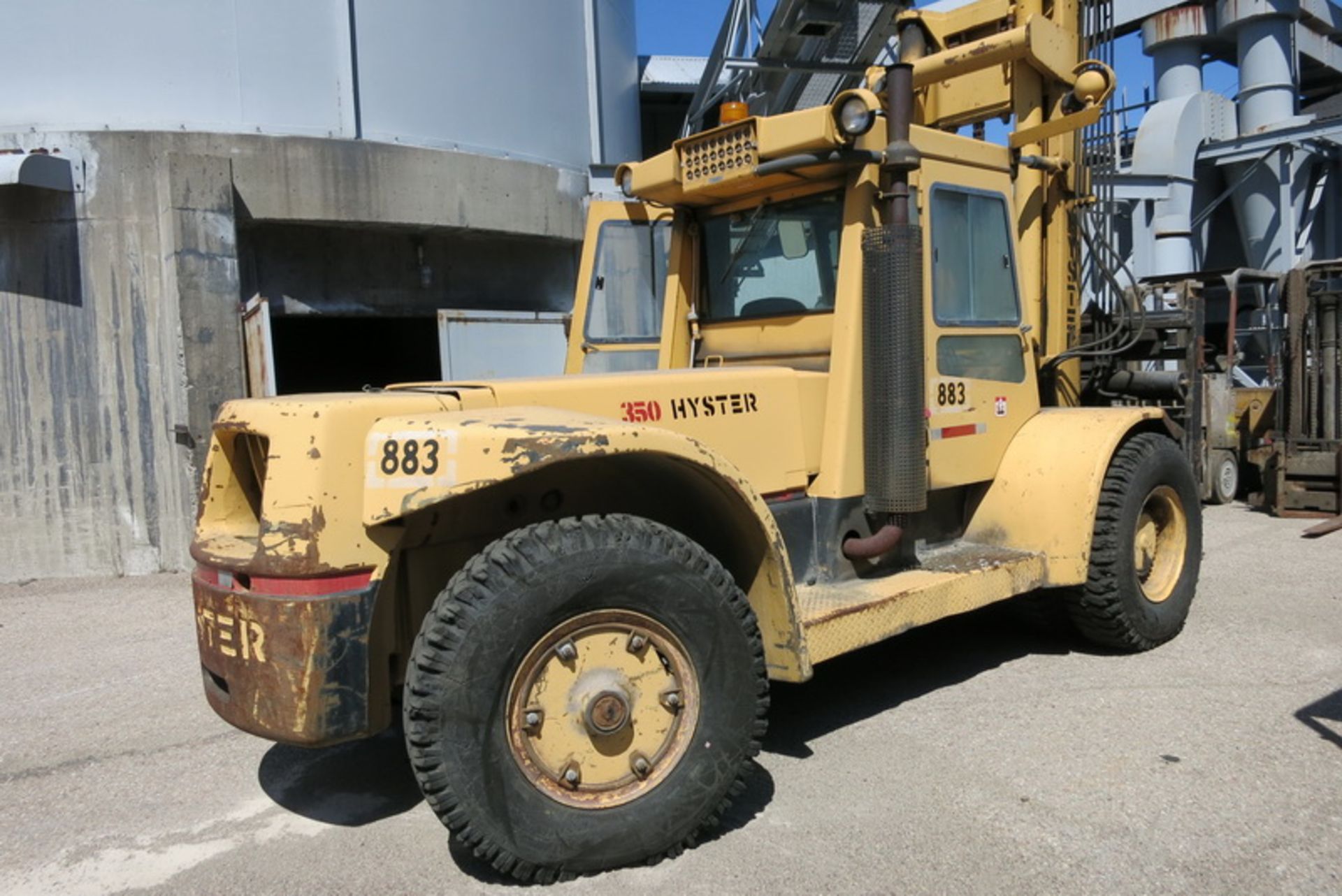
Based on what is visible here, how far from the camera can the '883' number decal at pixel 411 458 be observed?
119 inches

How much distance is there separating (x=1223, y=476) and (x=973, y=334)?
741 cm

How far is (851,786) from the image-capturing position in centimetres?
391

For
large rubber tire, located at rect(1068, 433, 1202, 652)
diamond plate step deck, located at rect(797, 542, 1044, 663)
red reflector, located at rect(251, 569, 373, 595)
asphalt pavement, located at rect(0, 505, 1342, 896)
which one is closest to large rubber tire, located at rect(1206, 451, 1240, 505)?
asphalt pavement, located at rect(0, 505, 1342, 896)

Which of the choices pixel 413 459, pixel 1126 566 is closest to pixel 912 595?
pixel 1126 566

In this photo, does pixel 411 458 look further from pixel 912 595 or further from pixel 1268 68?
pixel 1268 68

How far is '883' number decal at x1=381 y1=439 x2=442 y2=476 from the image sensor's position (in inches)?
119

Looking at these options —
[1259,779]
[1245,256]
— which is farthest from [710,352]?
[1245,256]

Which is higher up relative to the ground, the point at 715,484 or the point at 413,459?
the point at 413,459

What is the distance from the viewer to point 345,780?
4230 mm

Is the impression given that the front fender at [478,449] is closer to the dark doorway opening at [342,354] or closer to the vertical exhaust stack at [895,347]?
the vertical exhaust stack at [895,347]

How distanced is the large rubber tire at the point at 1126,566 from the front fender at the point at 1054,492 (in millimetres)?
137

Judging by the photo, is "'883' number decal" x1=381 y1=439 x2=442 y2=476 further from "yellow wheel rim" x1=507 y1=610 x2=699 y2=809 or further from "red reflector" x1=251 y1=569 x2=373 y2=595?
"yellow wheel rim" x1=507 y1=610 x2=699 y2=809

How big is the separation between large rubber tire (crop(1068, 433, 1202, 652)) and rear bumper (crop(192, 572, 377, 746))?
363cm

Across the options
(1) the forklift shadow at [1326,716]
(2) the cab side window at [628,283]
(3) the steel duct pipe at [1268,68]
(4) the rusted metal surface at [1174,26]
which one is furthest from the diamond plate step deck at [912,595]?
(4) the rusted metal surface at [1174,26]
